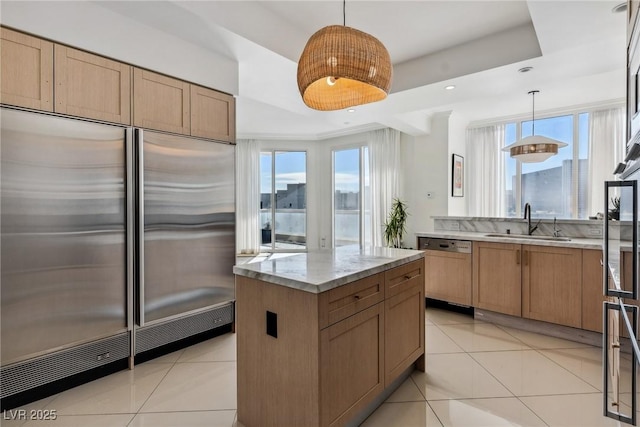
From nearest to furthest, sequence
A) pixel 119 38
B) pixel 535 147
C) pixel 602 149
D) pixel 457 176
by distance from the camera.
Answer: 1. pixel 119 38
2. pixel 535 147
3. pixel 602 149
4. pixel 457 176

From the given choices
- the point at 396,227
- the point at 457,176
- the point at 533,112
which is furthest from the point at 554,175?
the point at 396,227

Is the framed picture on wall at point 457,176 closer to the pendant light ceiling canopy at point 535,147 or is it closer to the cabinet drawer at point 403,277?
the pendant light ceiling canopy at point 535,147

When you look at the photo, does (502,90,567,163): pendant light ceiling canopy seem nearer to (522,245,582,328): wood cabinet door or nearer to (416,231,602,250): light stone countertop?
(416,231,602,250): light stone countertop

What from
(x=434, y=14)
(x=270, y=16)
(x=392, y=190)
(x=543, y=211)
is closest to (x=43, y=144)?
(x=270, y=16)

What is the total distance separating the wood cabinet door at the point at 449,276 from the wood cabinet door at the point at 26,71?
3.56 metres

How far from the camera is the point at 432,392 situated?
216 cm

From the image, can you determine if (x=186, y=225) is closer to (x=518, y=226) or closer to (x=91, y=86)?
(x=91, y=86)

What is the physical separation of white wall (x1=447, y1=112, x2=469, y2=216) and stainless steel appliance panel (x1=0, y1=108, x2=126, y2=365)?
15.1ft

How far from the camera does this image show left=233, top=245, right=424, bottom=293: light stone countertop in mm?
1521

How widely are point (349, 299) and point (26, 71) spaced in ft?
7.75

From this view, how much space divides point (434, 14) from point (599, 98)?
375 cm

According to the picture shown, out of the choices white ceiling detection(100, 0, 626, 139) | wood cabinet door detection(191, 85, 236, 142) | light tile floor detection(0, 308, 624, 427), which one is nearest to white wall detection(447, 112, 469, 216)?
white ceiling detection(100, 0, 626, 139)

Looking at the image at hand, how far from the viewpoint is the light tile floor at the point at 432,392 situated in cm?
188

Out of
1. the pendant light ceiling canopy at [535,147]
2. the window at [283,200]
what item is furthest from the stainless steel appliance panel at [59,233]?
the window at [283,200]
